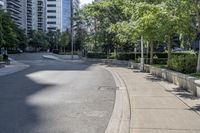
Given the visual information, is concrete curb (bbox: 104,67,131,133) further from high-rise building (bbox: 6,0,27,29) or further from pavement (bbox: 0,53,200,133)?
high-rise building (bbox: 6,0,27,29)

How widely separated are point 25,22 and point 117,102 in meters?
168

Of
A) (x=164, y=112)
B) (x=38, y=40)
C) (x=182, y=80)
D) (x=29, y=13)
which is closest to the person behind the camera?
(x=164, y=112)

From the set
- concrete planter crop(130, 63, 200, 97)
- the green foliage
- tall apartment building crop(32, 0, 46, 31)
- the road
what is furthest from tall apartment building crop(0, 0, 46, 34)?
the road

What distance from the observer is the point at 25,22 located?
17675 centimetres

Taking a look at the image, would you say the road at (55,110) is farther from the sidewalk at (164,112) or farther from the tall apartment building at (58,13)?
the tall apartment building at (58,13)

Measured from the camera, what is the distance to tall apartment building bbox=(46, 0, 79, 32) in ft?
623

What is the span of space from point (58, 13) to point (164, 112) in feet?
598

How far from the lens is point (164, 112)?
10.8m

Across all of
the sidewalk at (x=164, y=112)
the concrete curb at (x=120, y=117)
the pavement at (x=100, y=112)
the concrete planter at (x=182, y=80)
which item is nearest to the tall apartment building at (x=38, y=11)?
the concrete planter at (x=182, y=80)

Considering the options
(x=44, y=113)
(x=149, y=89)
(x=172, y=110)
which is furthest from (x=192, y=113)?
(x=149, y=89)

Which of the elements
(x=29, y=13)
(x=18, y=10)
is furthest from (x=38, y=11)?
(x=18, y=10)

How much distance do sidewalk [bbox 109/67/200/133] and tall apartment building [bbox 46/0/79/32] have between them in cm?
17628

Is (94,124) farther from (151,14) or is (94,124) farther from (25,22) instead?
(25,22)

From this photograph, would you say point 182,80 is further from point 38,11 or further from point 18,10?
point 38,11
